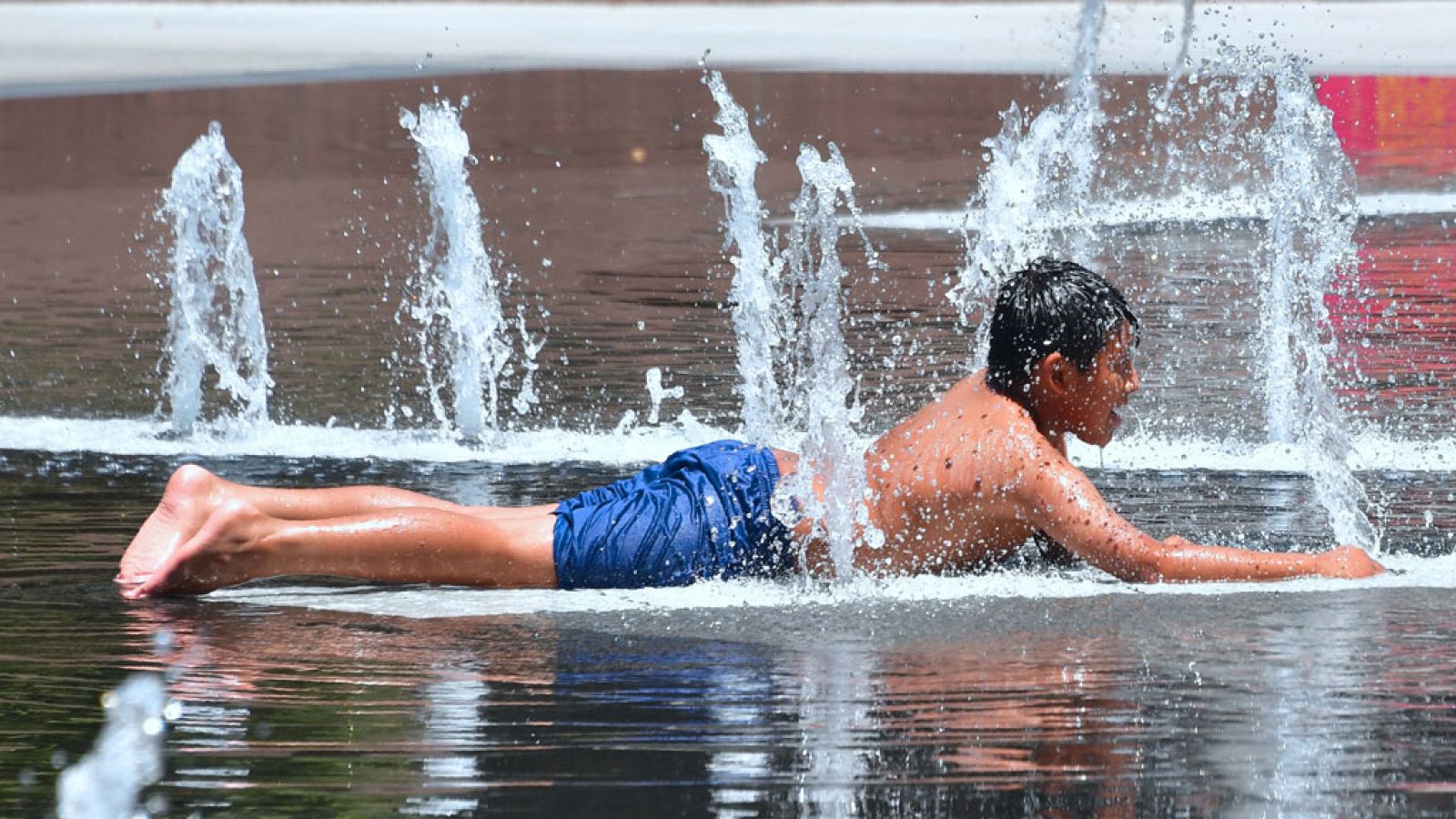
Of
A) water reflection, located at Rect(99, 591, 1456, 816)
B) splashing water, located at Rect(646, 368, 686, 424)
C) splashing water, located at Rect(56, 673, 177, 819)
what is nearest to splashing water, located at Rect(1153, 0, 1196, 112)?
splashing water, located at Rect(646, 368, 686, 424)

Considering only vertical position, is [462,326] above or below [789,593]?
above

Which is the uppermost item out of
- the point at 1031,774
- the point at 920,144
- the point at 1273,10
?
the point at 1273,10

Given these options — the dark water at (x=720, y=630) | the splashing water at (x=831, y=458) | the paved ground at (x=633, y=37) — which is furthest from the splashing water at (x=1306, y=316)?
the paved ground at (x=633, y=37)

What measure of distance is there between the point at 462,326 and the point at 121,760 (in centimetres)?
432

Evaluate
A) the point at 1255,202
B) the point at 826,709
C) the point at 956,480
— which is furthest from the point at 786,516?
the point at 1255,202

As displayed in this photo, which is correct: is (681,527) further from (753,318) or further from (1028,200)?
(1028,200)

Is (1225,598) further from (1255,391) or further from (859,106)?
(859,106)

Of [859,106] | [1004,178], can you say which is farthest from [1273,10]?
[1004,178]

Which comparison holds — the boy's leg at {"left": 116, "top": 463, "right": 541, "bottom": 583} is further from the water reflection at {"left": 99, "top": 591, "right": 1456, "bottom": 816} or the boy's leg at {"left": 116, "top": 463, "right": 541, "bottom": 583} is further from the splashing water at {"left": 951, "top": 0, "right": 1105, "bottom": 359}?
the splashing water at {"left": 951, "top": 0, "right": 1105, "bottom": 359}

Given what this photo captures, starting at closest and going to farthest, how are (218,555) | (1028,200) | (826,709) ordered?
(826,709) < (218,555) < (1028,200)

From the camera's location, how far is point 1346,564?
5625 millimetres

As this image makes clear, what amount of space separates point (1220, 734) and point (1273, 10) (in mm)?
24155

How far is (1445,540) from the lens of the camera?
6.18 meters

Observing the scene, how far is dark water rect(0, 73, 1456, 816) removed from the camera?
4211mm
